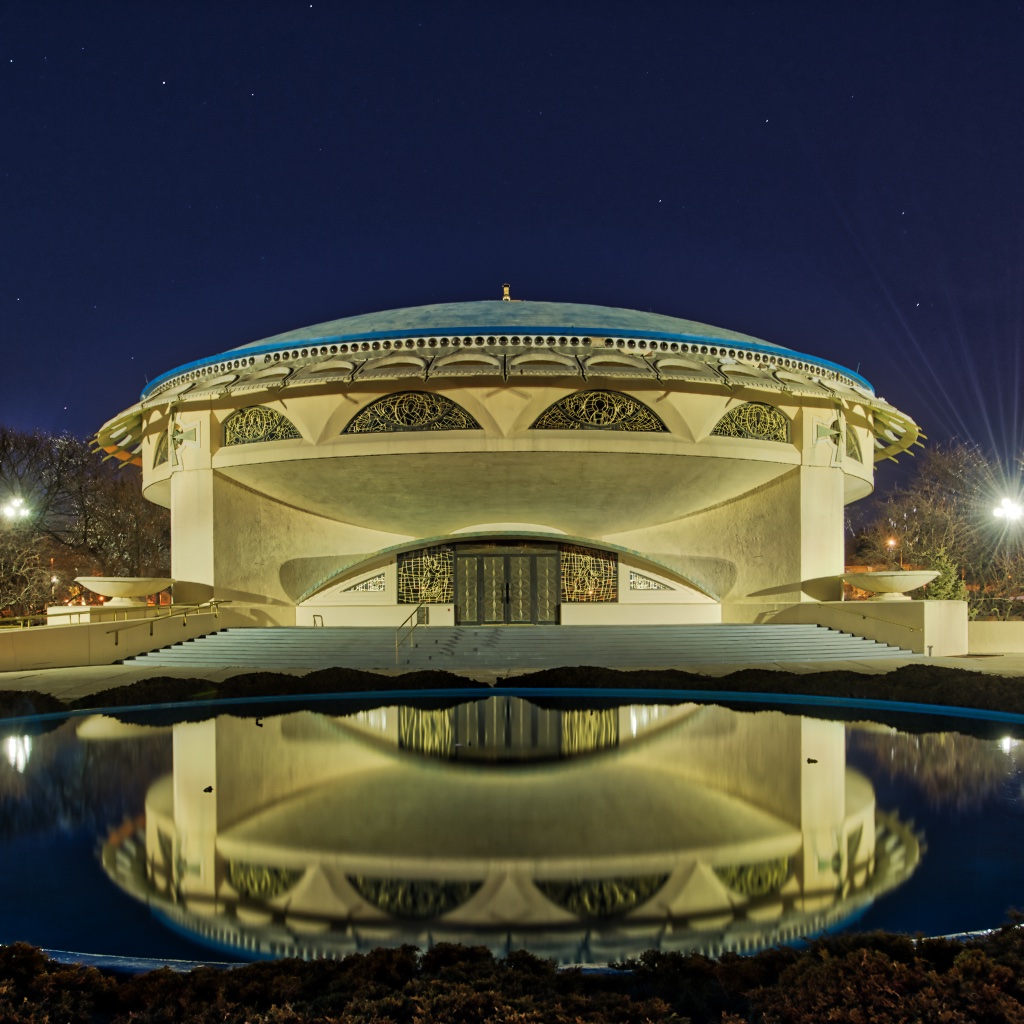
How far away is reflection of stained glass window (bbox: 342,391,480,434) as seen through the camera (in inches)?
834

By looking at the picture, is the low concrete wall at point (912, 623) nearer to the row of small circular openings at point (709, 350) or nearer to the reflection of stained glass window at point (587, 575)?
the row of small circular openings at point (709, 350)

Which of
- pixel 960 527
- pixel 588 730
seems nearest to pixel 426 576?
pixel 588 730

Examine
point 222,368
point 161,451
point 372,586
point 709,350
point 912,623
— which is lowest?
point 912,623

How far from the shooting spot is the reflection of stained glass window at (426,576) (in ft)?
81.1

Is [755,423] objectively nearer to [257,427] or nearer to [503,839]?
[257,427]

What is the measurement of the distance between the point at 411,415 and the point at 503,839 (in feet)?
52.2

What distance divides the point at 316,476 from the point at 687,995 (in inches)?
790

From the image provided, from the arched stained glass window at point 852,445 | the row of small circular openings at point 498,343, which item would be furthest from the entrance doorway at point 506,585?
the arched stained glass window at point 852,445

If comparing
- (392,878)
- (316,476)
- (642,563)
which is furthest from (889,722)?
(316,476)

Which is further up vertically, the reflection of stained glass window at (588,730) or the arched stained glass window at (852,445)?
the arched stained glass window at (852,445)

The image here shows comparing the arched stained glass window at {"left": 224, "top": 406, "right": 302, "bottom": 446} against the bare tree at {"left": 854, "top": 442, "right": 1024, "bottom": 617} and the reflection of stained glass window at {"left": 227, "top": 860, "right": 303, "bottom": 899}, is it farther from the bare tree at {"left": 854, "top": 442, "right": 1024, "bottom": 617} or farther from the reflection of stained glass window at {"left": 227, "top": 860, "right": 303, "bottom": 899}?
the bare tree at {"left": 854, "top": 442, "right": 1024, "bottom": 617}

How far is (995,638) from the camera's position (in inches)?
836

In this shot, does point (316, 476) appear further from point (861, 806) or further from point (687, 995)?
point (687, 995)

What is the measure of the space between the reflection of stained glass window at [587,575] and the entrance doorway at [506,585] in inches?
12.1
